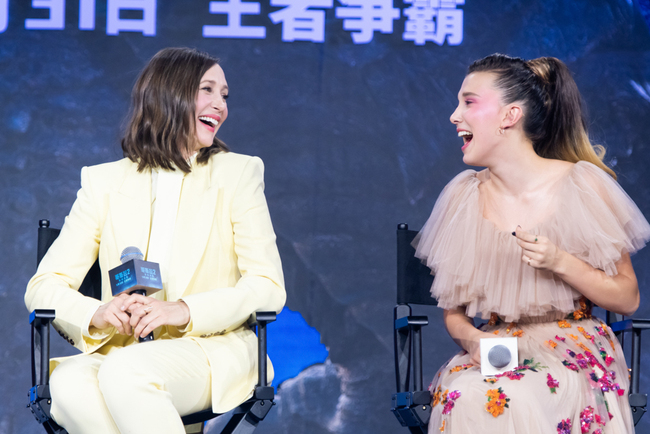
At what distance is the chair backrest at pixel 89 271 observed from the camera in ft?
7.83

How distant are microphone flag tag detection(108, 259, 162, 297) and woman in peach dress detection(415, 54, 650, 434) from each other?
828 millimetres

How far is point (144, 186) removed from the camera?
2.30 m

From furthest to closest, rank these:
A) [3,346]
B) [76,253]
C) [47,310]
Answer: [3,346] → [76,253] → [47,310]

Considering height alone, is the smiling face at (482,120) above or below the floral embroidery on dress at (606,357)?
above

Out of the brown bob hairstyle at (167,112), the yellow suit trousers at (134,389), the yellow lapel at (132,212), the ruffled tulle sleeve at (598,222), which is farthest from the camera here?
the brown bob hairstyle at (167,112)

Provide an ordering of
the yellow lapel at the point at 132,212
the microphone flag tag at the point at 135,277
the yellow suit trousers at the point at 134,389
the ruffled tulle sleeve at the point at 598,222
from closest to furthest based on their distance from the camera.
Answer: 1. the yellow suit trousers at the point at 134,389
2. the microphone flag tag at the point at 135,277
3. the ruffled tulle sleeve at the point at 598,222
4. the yellow lapel at the point at 132,212

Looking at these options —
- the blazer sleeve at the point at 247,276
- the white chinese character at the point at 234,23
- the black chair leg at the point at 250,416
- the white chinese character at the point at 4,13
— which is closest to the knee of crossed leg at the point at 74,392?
the blazer sleeve at the point at 247,276

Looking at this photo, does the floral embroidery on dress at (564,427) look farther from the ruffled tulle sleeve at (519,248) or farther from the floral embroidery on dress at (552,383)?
the ruffled tulle sleeve at (519,248)

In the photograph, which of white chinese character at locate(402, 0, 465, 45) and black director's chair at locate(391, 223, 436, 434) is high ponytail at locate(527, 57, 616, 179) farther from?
white chinese character at locate(402, 0, 465, 45)

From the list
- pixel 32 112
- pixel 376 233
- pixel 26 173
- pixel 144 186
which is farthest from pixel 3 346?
pixel 376 233

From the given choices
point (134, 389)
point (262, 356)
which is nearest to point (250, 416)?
point (262, 356)

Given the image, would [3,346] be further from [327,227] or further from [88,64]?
[327,227]

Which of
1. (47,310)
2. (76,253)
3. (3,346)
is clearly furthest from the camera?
(3,346)

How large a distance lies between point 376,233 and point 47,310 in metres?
1.80
